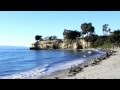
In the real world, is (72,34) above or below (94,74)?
above

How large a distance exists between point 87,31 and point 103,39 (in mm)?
5865

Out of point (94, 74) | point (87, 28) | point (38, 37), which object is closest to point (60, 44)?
point (38, 37)

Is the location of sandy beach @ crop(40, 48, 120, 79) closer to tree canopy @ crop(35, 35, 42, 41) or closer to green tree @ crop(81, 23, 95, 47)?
green tree @ crop(81, 23, 95, 47)

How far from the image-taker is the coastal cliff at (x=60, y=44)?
3976 inches

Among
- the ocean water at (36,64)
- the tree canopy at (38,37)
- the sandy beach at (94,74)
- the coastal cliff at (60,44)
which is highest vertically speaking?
the tree canopy at (38,37)

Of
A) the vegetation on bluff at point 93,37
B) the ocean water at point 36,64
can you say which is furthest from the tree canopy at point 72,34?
the ocean water at point 36,64

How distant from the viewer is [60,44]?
110 meters

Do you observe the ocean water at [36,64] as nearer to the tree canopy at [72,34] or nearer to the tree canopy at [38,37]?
the tree canopy at [72,34]

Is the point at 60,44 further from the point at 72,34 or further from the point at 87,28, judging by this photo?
the point at 87,28
